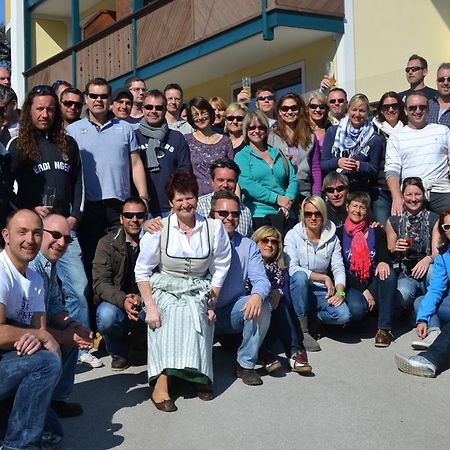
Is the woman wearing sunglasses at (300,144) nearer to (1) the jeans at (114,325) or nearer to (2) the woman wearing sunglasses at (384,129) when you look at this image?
(2) the woman wearing sunglasses at (384,129)

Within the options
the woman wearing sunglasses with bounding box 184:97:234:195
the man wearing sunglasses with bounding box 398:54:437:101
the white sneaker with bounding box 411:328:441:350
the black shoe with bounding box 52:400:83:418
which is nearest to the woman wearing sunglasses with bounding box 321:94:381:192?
the woman wearing sunglasses with bounding box 184:97:234:195

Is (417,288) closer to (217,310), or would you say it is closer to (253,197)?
(253,197)

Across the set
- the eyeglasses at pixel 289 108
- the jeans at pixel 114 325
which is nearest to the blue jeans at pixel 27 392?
the jeans at pixel 114 325

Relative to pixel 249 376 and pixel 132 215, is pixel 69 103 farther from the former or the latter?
pixel 249 376

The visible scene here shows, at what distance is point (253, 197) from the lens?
6434 millimetres

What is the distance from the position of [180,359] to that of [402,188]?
3113 mm

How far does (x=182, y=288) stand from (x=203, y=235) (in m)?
0.40

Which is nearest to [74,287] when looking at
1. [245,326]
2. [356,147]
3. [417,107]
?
[245,326]

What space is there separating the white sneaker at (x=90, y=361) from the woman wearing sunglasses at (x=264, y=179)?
1922 mm

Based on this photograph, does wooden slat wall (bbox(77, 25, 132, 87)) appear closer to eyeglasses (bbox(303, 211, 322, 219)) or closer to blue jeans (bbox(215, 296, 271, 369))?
eyeglasses (bbox(303, 211, 322, 219))

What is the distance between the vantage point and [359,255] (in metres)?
6.14

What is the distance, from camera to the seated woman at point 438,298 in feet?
18.5

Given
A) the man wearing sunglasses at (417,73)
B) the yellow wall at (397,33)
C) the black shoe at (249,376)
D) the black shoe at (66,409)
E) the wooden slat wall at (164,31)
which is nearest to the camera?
the black shoe at (66,409)

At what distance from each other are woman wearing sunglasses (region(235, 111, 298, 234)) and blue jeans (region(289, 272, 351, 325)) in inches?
26.6
